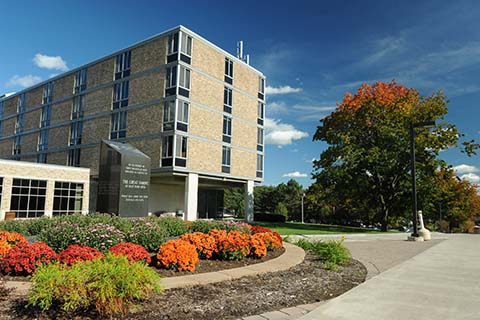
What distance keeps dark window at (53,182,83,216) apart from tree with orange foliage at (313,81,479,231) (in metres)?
21.7

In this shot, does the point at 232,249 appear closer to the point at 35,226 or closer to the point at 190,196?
the point at 35,226

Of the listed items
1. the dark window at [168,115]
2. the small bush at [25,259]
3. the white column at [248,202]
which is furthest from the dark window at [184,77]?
the small bush at [25,259]

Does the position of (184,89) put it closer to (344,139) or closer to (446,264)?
(344,139)

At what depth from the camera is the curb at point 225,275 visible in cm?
555

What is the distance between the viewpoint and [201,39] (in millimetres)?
31781

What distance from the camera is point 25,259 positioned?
20.6 ft

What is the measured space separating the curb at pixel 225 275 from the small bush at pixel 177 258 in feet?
1.43

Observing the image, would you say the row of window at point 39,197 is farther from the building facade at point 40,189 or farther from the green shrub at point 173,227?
the green shrub at point 173,227

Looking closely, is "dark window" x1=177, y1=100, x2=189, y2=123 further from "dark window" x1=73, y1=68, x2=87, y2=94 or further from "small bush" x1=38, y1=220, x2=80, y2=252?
"small bush" x1=38, y1=220, x2=80, y2=252

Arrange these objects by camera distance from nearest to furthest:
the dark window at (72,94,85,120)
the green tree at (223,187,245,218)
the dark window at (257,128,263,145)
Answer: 1. the dark window at (72,94,85,120)
2. the dark window at (257,128,263,145)
3. the green tree at (223,187,245,218)

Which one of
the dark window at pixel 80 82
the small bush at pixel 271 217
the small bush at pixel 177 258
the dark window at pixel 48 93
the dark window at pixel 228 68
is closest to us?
the small bush at pixel 177 258

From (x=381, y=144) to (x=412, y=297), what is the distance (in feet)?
79.6

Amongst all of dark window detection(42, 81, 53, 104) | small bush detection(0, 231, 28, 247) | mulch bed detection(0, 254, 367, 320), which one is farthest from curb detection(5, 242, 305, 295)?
dark window detection(42, 81, 53, 104)

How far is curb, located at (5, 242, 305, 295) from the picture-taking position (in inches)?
219
